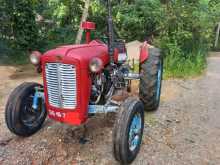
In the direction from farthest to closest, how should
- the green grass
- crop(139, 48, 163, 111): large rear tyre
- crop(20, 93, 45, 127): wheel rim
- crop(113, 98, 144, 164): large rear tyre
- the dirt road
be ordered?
the green grass, crop(139, 48, 163, 111): large rear tyre, crop(20, 93, 45, 127): wheel rim, the dirt road, crop(113, 98, 144, 164): large rear tyre

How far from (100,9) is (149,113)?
4969 millimetres

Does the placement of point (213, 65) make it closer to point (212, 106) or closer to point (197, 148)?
point (212, 106)

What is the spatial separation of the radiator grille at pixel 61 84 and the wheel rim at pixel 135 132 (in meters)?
0.70

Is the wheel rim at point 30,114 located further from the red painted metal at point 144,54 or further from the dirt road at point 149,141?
the red painted metal at point 144,54

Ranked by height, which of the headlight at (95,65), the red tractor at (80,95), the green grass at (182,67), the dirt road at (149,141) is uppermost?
the headlight at (95,65)

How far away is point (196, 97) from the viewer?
6.09 m

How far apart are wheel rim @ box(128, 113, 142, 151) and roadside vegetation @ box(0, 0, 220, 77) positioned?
3.99 meters

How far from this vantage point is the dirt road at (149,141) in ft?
12.0

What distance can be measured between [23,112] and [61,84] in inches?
33.2

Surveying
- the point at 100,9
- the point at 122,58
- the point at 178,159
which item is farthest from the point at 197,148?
the point at 100,9

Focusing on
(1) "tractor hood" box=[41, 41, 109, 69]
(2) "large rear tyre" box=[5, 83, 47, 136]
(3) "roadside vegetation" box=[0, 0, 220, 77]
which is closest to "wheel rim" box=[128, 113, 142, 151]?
(1) "tractor hood" box=[41, 41, 109, 69]

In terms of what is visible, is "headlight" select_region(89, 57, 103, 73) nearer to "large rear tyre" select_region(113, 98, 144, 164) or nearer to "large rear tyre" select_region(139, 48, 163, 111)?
"large rear tyre" select_region(113, 98, 144, 164)

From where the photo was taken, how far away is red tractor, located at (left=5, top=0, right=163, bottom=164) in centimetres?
340

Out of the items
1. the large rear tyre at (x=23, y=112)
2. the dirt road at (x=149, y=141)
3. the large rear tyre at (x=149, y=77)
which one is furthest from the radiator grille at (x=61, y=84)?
the large rear tyre at (x=149, y=77)
